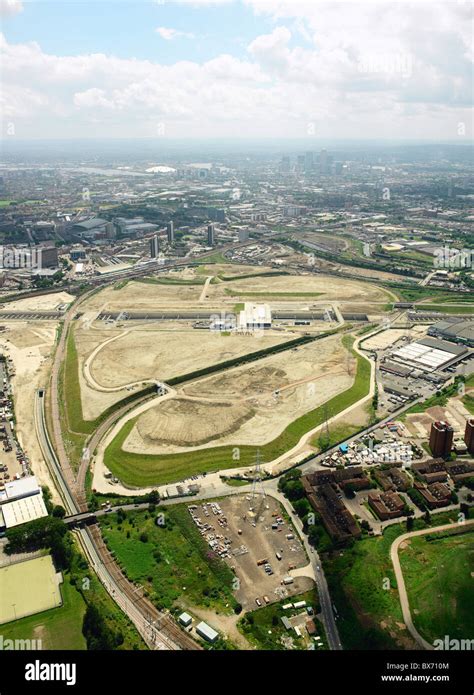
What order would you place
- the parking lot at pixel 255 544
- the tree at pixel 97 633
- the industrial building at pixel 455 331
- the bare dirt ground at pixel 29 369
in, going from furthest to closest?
the industrial building at pixel 455 331, the bare dirt ground at pixel 29 369, the parking lot at pixel 255 544, the tree at pixel 97 633

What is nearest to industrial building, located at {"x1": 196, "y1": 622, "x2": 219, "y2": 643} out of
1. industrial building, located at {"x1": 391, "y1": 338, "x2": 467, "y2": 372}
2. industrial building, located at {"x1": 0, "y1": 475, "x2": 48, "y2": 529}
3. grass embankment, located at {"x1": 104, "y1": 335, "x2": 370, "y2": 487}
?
grass embankment, located at {"x1": 104, "y1": 335, "x2": 370, "y2": 487}

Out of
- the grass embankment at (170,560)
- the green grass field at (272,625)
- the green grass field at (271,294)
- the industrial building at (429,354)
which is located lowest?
the green grass field at (272,625)

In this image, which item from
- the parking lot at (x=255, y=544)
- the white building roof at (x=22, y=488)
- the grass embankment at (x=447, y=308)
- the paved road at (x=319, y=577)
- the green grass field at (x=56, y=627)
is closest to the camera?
the green grass field at (x=56, y=627)

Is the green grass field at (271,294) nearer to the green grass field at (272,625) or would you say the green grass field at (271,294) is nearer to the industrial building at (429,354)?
the industrial building at (429,354)

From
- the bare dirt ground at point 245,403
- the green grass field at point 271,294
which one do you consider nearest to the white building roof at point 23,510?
the bare dirt ground at point 245,403

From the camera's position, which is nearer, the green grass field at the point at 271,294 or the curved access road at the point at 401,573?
the curved access road at the point at 401,573

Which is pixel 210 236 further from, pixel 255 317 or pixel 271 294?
pixel 255 317
